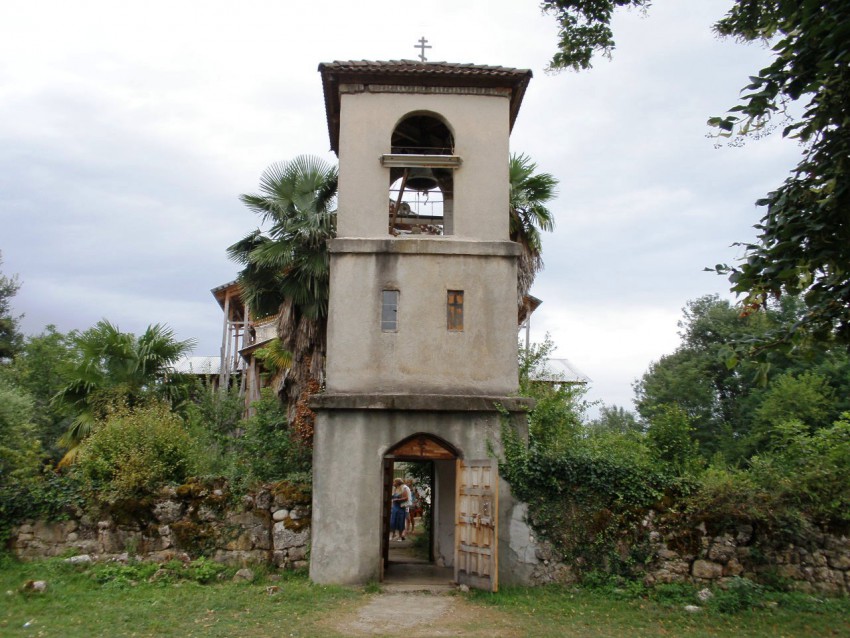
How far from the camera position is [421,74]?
15555 mm

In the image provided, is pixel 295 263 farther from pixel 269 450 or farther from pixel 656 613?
pixel 656 613

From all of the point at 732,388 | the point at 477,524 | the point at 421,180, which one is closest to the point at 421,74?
the point at 421,180

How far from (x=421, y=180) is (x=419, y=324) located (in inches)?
154

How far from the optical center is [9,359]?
124 feet

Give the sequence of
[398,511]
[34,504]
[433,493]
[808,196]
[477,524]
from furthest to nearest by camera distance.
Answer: [398,511] < [433,493] < [34,504] < [477,524] < [808,196]

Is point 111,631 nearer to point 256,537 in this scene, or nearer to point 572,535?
point 256,537

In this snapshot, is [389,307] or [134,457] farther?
[134,457]

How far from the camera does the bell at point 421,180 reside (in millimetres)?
16438

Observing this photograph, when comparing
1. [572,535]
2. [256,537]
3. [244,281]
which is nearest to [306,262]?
[244,281]

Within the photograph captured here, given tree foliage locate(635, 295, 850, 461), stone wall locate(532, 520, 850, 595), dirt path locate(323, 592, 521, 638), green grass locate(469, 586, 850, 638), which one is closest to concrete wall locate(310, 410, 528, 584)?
dirt path locate(323, 592, 521, 638)

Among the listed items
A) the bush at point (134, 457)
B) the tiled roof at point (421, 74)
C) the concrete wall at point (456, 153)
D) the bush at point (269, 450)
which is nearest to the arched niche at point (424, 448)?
the bush at point (269, 450)

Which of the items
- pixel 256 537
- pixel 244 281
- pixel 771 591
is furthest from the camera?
pixel 244 281

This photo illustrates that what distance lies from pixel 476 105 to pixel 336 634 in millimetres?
10805

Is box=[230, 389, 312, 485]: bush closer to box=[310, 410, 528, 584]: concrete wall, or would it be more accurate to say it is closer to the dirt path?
box=[310, 410, 528, 584]: concrete wall
